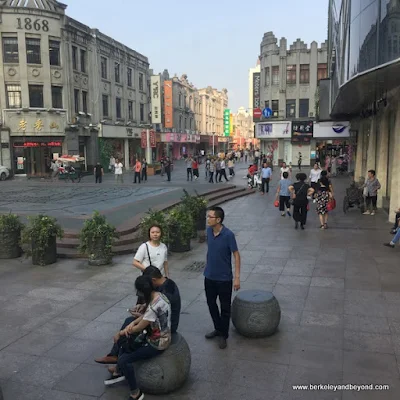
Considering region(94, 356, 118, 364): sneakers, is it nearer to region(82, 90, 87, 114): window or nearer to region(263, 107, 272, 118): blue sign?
region(82, 90, 87, 114): window

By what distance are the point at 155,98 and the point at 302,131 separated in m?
16.4

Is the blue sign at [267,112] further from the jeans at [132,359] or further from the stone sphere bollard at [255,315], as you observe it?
the jeans at [132,359]

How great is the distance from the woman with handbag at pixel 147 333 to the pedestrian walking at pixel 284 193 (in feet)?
35.7

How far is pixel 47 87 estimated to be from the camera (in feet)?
112

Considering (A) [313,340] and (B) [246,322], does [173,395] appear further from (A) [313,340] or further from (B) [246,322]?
(A) [313,340]

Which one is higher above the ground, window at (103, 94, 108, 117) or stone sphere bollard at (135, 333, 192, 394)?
window at (103, 94, 108, 117)

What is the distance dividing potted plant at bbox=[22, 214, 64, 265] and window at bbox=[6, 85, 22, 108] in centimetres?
2692

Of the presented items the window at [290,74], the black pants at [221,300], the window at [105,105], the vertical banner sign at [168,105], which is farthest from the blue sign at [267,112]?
the black pants at [221,300]

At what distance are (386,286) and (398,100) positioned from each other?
26.4 feet

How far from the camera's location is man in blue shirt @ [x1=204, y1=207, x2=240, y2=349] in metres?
5.64

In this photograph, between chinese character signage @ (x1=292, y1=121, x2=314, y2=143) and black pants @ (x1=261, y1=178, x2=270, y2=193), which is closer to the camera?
black pants @ (x1=261, y1=178, x2=270, y2=193)

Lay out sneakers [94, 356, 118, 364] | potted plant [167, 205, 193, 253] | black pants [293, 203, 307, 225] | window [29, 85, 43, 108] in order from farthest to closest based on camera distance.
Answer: window [29, 85, 43, 108]
black pants [293, 203, 307, 225]
potted plant [167, 205, 193, 253]
sneakers [94, 356, 118, 364]

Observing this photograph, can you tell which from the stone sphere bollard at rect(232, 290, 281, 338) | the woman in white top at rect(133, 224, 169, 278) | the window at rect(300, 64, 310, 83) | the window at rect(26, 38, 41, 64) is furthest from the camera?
the window at rect(300, 64, 310, 83)

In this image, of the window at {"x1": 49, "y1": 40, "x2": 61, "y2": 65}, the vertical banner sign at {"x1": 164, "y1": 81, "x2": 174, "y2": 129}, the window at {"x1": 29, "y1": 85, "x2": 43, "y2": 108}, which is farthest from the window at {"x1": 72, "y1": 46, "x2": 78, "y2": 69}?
the vertical banner sign at {"x1": 164, "y1": 81, "x2": 174, "y2": 129}
